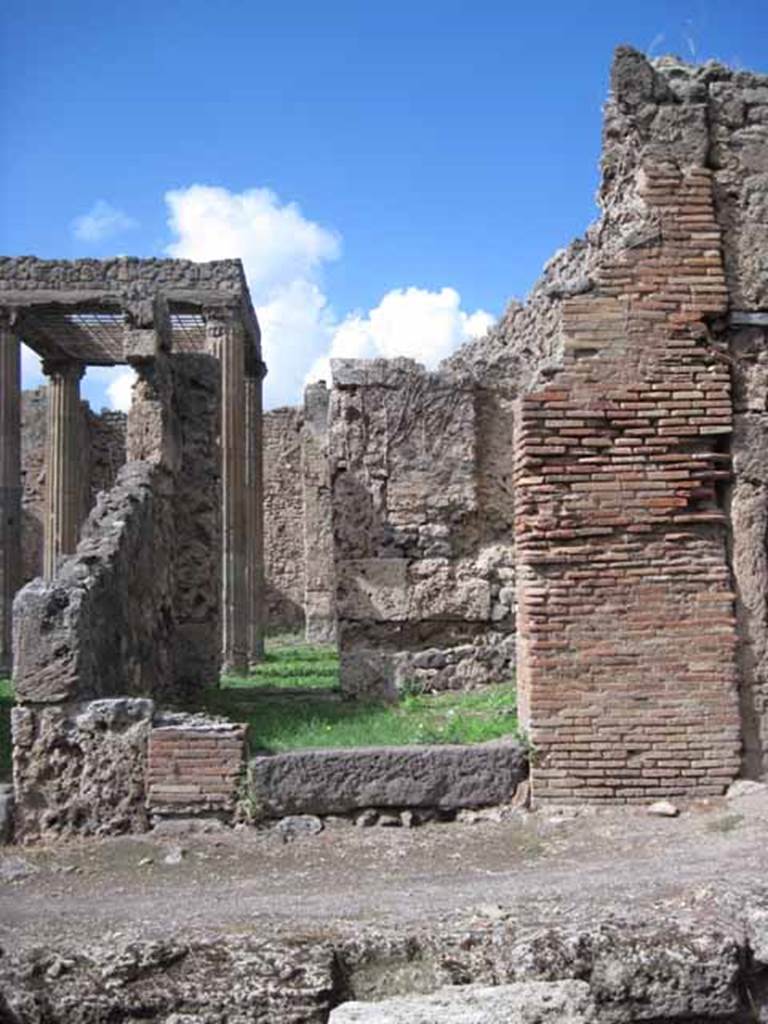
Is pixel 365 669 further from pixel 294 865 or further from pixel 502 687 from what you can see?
pixel 294 865

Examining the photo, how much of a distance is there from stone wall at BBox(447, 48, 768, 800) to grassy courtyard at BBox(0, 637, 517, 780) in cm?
96

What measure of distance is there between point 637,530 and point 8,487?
13583 mm

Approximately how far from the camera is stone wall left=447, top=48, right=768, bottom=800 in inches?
247

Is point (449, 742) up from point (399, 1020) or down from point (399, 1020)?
up

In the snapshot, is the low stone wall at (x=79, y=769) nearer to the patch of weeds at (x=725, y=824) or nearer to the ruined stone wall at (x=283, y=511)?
the patch of weeds at (x=725, y=824)

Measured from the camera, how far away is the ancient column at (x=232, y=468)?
16750 mm

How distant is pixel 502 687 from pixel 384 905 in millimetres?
4465

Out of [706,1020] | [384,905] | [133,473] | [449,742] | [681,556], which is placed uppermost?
[133,473]

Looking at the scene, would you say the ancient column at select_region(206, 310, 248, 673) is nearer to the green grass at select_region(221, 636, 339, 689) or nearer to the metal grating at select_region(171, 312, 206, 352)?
the metal grating at select_region(171, 312, 206, 352)

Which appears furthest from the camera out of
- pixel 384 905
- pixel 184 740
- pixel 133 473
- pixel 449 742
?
pixel 133 473

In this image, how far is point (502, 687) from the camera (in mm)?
9109

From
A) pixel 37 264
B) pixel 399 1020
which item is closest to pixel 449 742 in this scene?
pixel 399 1020

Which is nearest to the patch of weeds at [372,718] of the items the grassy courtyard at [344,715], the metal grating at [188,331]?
the grassy courtyard at [344,715]

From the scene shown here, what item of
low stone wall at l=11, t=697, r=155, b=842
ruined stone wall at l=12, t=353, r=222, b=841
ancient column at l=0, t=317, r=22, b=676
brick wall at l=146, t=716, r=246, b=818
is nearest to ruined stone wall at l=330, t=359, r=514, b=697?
ruined stone wall at l=12, t=353, r=222, b=841
